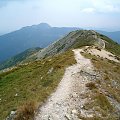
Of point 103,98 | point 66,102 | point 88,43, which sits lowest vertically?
point 88,43

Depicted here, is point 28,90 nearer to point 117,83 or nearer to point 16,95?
point 16,95

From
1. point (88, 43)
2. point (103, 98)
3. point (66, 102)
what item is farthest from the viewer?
point (88, 43)

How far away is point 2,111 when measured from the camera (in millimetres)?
Answer: 24406

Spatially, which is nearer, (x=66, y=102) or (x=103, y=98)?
(x=66, y=102)

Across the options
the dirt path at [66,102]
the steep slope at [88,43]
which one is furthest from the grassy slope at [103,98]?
the steep slope at [88,43]

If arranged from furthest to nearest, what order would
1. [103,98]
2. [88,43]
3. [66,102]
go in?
[88,43]
[103,98]
[66,102]

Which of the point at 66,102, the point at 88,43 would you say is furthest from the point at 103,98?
the point at 88,43

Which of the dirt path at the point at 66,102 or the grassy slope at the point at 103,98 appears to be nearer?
the dirt path at the point at 66,102

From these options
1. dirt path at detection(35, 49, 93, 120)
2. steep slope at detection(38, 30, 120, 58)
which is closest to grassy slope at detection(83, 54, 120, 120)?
dirt path at detection(35, 49, 93, 120)

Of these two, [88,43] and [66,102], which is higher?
[66,102]

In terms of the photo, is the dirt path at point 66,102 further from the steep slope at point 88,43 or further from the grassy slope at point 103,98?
the steep slope at point 88,43

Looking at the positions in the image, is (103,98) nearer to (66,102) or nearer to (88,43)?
(66,102)

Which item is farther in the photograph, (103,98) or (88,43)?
(88,43)

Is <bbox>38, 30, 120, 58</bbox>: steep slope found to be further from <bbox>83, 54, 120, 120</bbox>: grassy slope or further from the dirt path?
the dirt path
